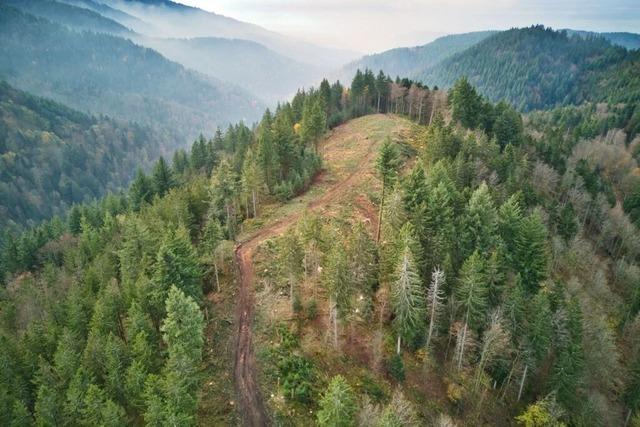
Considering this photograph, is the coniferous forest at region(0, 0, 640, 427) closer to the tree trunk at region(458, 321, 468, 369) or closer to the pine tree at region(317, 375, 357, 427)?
the pine tree at region(317, 375, 357, 427)

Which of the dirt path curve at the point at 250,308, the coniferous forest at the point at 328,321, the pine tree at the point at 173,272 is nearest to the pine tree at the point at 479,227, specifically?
the coniferous forest at the point at 328,321

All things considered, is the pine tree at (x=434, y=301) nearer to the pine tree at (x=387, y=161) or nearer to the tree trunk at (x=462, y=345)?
the tree trunk at (x=462, y=345)

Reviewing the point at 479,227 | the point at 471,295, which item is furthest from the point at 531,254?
the point at 471,295

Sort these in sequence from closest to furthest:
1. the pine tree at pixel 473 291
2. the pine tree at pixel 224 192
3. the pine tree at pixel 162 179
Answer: the pine tree at pixel 473 291 < the pine tree at pixel 224 192 < the pine tree at pixel 162 179

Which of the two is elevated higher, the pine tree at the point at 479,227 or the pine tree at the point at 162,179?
the pine tree at the point at 479,227

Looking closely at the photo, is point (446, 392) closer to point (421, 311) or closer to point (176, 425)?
point (421, 311)

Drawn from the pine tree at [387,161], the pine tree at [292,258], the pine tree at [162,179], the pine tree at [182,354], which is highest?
the pine tree at [387,161]
